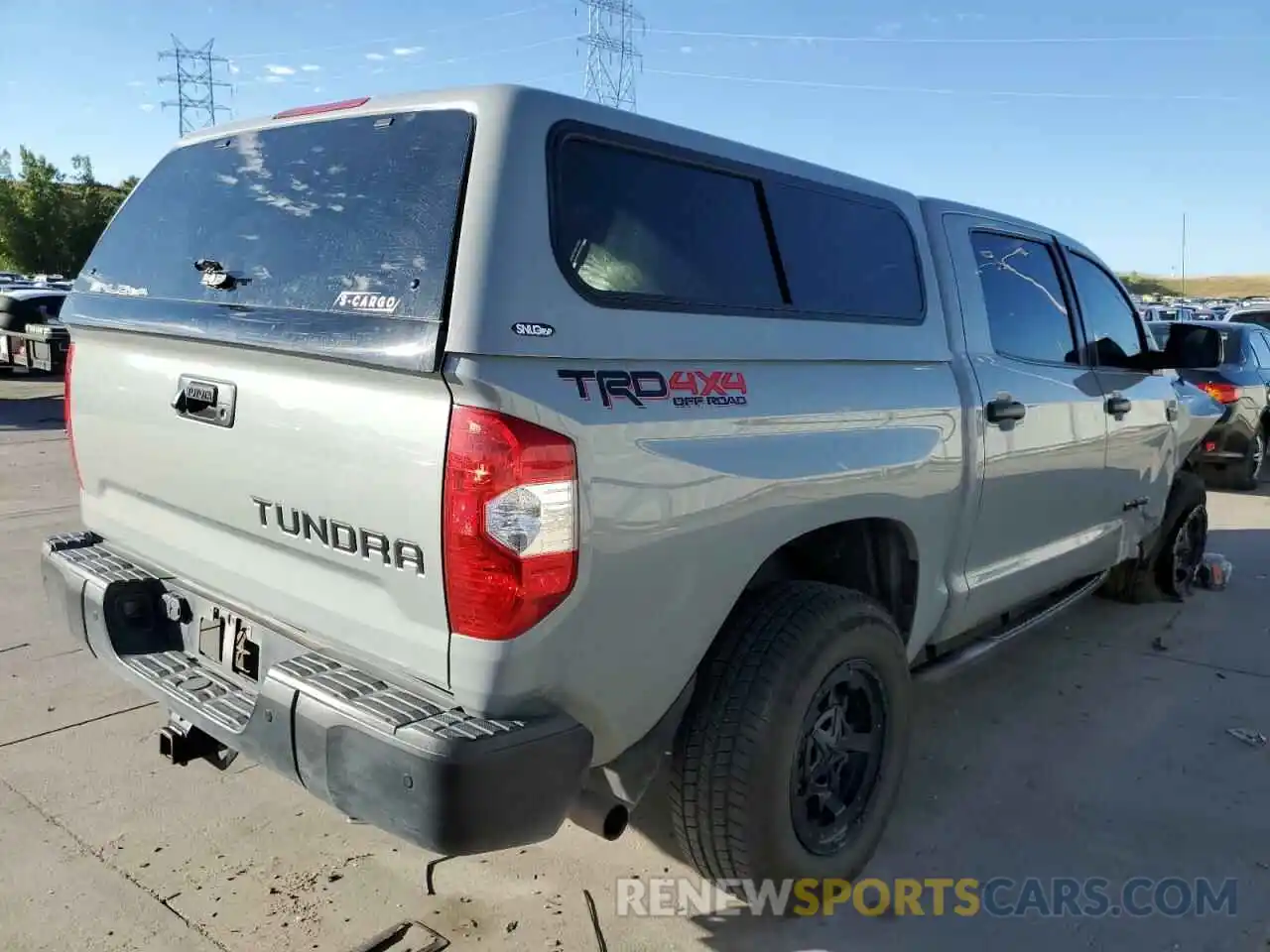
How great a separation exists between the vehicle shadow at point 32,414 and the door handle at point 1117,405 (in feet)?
36.5

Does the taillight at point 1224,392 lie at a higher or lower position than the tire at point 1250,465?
higher

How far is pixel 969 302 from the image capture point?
356cm

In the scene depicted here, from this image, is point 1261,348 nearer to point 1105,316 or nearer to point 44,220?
point 1105,316

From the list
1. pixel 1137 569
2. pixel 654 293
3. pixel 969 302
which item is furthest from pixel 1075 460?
pixel 654 293

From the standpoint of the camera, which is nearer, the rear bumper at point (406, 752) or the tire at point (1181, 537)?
the rear bumper at point (406, 752)

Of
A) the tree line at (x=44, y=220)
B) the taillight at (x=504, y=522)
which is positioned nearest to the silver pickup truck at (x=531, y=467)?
the taillight at (x=504, y=522)

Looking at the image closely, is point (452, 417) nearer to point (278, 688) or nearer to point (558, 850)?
point (278, 688)

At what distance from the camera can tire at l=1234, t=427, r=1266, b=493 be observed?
31.7 ft

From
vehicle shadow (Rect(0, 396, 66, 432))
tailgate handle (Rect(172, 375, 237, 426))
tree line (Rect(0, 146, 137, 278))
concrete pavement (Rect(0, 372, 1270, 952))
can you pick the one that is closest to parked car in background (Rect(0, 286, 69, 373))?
vehicle shadow (Rect(0, 396, 66, 432))

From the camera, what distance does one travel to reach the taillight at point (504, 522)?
6.48 feet

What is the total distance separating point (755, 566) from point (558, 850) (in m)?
1.22

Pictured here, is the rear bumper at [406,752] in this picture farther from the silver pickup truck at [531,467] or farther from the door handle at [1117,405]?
the door handle at [1117,405]

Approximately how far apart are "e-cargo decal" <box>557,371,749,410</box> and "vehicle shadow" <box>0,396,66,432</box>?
11197 millimetres

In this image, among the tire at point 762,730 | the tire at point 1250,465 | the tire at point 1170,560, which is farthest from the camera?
the tire at point 1250,465
